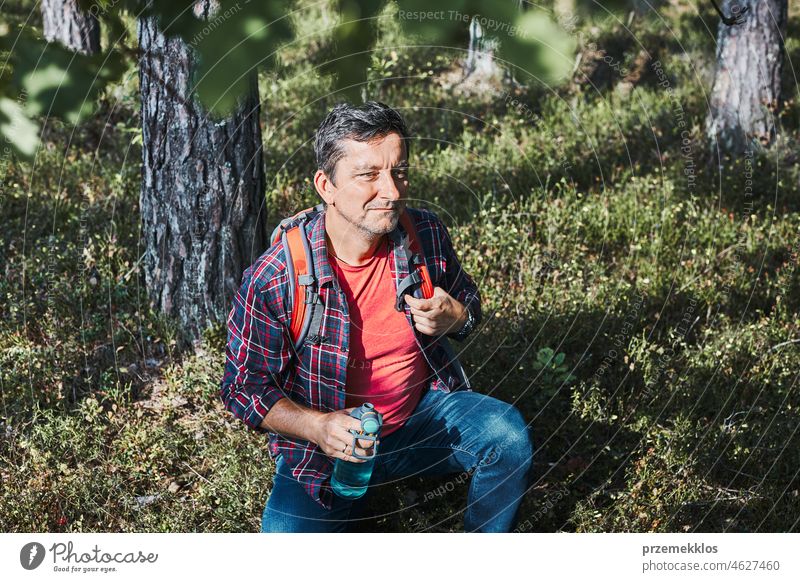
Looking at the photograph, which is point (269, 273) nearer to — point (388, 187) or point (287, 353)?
point (287, 353)

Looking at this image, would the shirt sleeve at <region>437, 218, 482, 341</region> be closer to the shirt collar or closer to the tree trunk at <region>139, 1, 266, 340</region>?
the shirt collar

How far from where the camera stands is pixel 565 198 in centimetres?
626

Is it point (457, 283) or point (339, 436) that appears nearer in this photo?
point (339, 436)

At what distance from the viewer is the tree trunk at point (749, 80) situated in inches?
297

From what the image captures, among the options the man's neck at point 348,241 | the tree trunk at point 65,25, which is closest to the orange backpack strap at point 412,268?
the man's neck at point 348,241

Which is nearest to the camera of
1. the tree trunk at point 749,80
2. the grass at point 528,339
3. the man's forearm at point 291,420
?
the man's forearm at point 291,420

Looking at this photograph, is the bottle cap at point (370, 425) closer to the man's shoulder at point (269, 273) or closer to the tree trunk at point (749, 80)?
the man's shoulder at point (269, 273)

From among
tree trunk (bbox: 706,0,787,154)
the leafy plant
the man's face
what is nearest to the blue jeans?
the man's face

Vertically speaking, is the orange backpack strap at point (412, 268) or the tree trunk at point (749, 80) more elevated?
the tree trunk at point (749, 80)

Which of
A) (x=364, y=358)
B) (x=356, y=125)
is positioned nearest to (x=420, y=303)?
(x=364, y=358)

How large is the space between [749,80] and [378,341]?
5.46 m

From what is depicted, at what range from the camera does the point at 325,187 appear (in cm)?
359

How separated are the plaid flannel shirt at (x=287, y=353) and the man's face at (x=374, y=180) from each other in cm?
17

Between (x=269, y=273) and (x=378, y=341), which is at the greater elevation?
(x=269, y=273)
